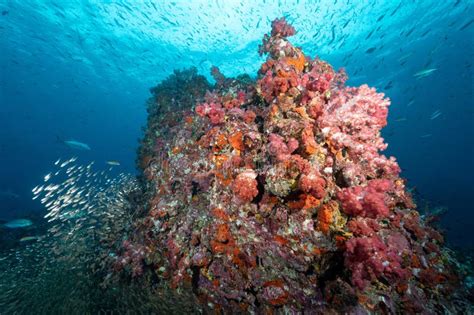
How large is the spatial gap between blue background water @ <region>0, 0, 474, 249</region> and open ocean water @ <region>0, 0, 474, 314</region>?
0.53 feet

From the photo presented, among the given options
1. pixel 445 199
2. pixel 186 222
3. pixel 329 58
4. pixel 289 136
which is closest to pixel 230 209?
pixel 186 222

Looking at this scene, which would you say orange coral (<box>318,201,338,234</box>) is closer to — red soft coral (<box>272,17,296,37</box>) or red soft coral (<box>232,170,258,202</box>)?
red soft coral (<box>232,170,258,202</box>)

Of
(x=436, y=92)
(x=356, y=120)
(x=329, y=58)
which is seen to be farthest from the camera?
(x=436, y=92)

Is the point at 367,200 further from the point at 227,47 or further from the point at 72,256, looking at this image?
the point at 227,47

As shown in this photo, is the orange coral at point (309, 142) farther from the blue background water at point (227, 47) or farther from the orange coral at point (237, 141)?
the blue background water at point (227, 47)

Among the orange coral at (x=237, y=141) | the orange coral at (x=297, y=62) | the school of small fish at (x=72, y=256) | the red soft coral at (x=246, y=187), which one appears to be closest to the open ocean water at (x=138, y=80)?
the school of small fish at (x=72, y=256)

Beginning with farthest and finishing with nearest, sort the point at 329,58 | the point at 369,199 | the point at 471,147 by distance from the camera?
the point at 471,147
the point at 329,58
the point at 369,199

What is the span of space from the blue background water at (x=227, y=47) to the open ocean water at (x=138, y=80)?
0.53 feet

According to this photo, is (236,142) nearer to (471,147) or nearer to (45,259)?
(45,259)

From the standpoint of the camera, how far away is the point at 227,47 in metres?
25.5

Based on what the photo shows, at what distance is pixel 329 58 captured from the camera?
27.9 meters

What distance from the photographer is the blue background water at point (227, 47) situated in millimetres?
20250

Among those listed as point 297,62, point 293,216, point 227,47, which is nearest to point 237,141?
point 293,216

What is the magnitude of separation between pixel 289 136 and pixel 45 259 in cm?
788
